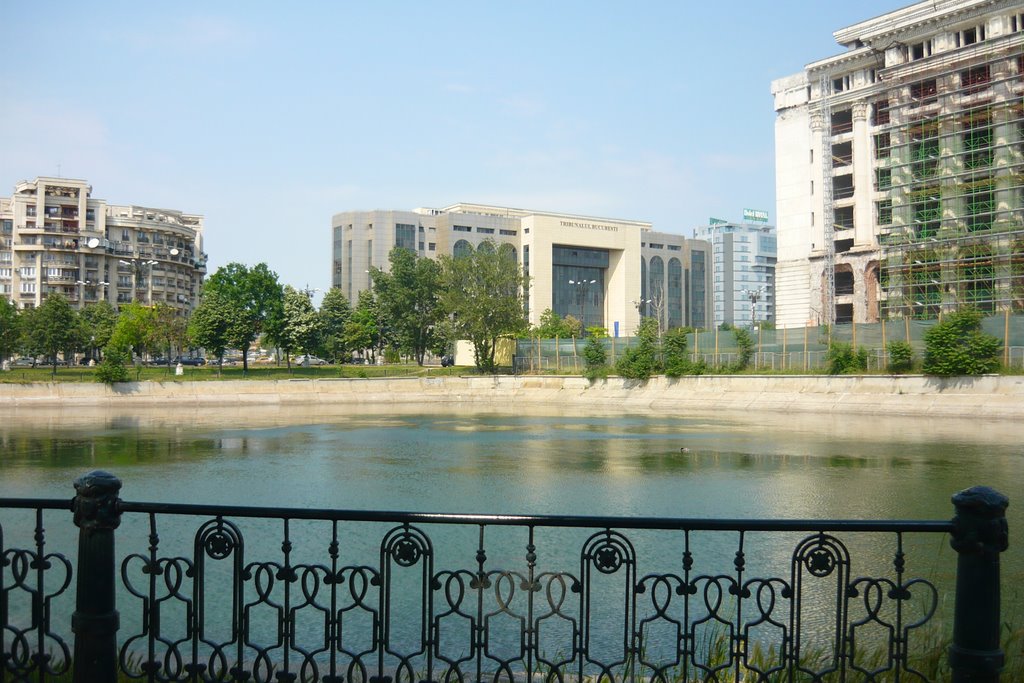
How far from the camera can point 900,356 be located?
42188 mm

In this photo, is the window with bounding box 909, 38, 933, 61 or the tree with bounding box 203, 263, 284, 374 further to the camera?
the tree with bounding box 203, 263, 284, 374

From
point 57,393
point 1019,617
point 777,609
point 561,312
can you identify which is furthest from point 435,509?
point 561,312

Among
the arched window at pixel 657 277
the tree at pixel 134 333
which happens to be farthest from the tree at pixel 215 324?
the arched window at pixel 657 277

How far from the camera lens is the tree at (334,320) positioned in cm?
8656

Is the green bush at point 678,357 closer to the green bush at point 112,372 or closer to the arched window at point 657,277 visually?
the green bush at point 112,372

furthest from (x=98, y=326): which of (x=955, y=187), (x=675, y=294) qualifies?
(x=675, y=294)

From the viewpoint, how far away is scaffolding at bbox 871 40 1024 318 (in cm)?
5281

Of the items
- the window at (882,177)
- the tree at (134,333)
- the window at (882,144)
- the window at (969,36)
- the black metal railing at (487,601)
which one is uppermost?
the window at (969,36)

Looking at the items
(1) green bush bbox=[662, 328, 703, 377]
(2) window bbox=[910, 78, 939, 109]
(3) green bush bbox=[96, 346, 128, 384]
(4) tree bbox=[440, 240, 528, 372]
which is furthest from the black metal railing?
(4) tree bbox=[440, 240, 528, 372]

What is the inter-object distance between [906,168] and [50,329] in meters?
67.4

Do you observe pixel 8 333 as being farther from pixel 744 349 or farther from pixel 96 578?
pixel 96 578

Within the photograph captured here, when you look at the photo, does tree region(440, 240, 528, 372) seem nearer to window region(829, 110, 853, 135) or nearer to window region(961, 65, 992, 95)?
window region(829, 110, 853, 135)

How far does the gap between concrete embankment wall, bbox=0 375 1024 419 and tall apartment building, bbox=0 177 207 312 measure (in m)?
55.9

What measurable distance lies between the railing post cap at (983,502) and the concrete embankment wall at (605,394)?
1504 inches
